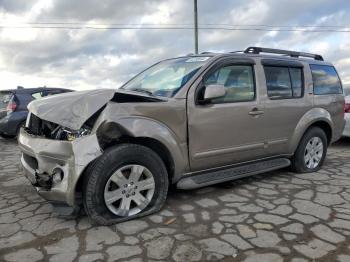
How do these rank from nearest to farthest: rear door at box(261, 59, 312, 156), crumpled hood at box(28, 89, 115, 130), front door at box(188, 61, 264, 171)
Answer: crumpled hood at box(28, 89, 115, 130) < front door at box(188, 61, 264, 171) < rear door at box(261, 59, 312, 156)

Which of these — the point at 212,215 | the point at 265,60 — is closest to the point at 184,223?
the point at 212,215

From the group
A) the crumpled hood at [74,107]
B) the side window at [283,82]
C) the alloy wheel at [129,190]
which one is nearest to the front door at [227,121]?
the side window at [283,82]

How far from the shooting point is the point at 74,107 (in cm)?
373

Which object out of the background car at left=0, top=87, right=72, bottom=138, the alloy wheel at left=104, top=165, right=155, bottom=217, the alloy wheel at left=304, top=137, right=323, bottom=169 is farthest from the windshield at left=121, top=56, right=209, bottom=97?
the background car at left=0, top=87, right=72, bottom=138

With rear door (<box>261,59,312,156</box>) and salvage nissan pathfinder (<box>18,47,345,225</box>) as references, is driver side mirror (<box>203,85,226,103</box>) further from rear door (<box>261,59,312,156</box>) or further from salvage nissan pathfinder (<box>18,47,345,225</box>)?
rear door (<box>261,59,312,156</box>)

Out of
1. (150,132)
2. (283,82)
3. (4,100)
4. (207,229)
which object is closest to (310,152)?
Result: (283,82)

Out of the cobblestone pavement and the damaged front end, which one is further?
the damaged front end

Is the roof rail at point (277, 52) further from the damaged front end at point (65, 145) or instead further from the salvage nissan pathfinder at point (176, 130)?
the damaged front end at point (65, 145)

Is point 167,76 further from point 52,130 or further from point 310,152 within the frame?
point 310,152

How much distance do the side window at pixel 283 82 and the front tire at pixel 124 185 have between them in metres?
2.08

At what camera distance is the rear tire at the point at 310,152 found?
18.9 ft

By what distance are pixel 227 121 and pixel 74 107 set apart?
1.84 metres

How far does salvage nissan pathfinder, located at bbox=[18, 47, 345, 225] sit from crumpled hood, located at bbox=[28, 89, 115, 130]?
11mm

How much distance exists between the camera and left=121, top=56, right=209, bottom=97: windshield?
4.52 metres
